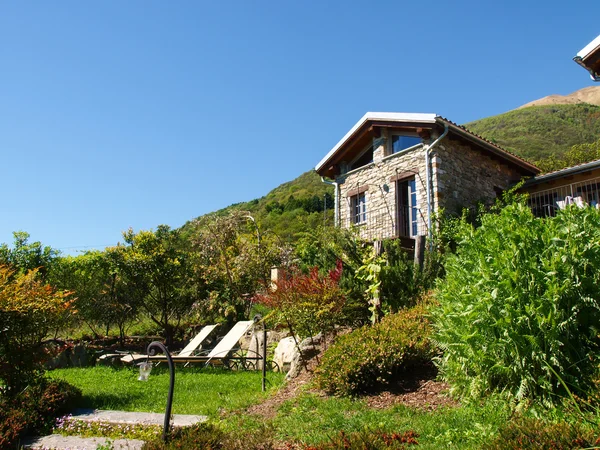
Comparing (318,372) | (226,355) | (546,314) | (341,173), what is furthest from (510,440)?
(341,173)

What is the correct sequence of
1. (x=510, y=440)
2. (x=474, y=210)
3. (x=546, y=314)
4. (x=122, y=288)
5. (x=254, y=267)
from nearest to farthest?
(x=510, y=440), (x=546, y=314), (x=474, y=210), (x=254, y=267), (x=122, y=288)

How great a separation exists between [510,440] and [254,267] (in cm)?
1233

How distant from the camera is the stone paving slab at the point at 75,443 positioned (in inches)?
190

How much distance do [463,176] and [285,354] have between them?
26.4 feet

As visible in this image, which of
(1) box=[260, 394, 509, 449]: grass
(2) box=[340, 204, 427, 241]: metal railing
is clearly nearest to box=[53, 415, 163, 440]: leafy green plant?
(1) box=[260, 394, 509, 449]: grass

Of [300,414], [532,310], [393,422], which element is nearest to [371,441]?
[393,422]

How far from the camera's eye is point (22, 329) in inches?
272

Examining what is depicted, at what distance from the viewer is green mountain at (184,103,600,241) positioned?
39.8 metres

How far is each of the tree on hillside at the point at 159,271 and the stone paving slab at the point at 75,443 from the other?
1027cm

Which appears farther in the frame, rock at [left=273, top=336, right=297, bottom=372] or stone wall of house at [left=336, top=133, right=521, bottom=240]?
stone wall of house at [left=336, top=133, right=521, bottom=240]

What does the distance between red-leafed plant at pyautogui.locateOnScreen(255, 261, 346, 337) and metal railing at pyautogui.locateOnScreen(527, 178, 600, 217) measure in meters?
7.94

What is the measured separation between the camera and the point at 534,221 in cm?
485

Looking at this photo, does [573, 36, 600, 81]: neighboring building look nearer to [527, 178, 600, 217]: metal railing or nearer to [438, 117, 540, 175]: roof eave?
[438, 117, 540, 175]: roof eave

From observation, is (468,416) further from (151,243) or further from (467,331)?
(151,243)
